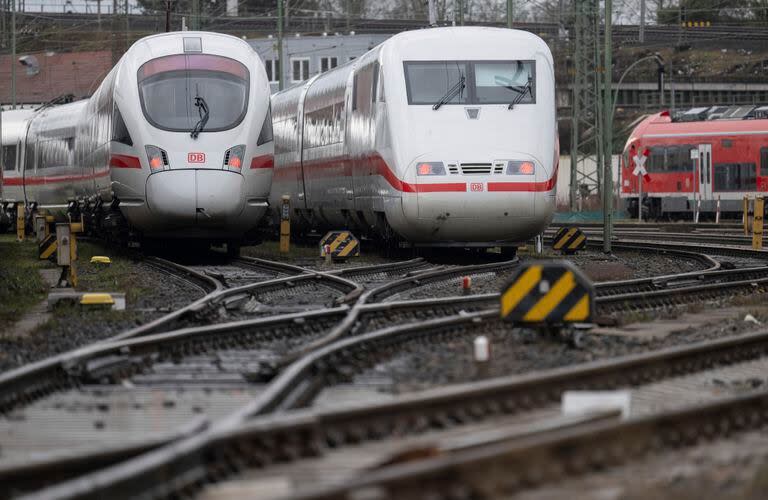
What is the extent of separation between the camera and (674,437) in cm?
634

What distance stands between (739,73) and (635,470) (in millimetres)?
95143

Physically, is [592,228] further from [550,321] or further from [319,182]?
[550,321]

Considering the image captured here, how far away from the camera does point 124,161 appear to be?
830 inches

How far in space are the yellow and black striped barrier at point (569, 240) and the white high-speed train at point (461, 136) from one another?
367 cm

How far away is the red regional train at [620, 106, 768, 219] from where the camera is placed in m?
46.0

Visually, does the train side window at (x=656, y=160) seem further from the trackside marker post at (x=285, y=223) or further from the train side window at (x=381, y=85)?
the train side window at (x=381, y=85)

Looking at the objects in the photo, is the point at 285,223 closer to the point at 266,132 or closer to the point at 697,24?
the point at 266,132

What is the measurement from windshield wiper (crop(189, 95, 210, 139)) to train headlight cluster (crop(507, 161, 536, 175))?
4.34 meters

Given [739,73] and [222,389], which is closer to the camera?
[222,389]

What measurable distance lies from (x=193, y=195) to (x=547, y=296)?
10.8 m

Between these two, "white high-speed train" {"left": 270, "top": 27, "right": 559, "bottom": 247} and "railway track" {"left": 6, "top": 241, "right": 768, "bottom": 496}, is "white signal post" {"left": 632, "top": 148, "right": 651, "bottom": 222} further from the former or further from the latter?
"railway track" {"left": 6, "top": 241, "right": 768, "bottom": 496}

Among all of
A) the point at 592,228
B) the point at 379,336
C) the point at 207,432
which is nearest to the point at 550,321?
the point at 379,336

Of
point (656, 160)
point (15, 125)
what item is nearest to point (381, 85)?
point (15, 125)

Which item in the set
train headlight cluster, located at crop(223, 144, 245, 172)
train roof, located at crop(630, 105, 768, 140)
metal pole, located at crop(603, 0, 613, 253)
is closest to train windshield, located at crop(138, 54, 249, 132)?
train headlight cluster, located at crop(223, 144, 245, 172)
